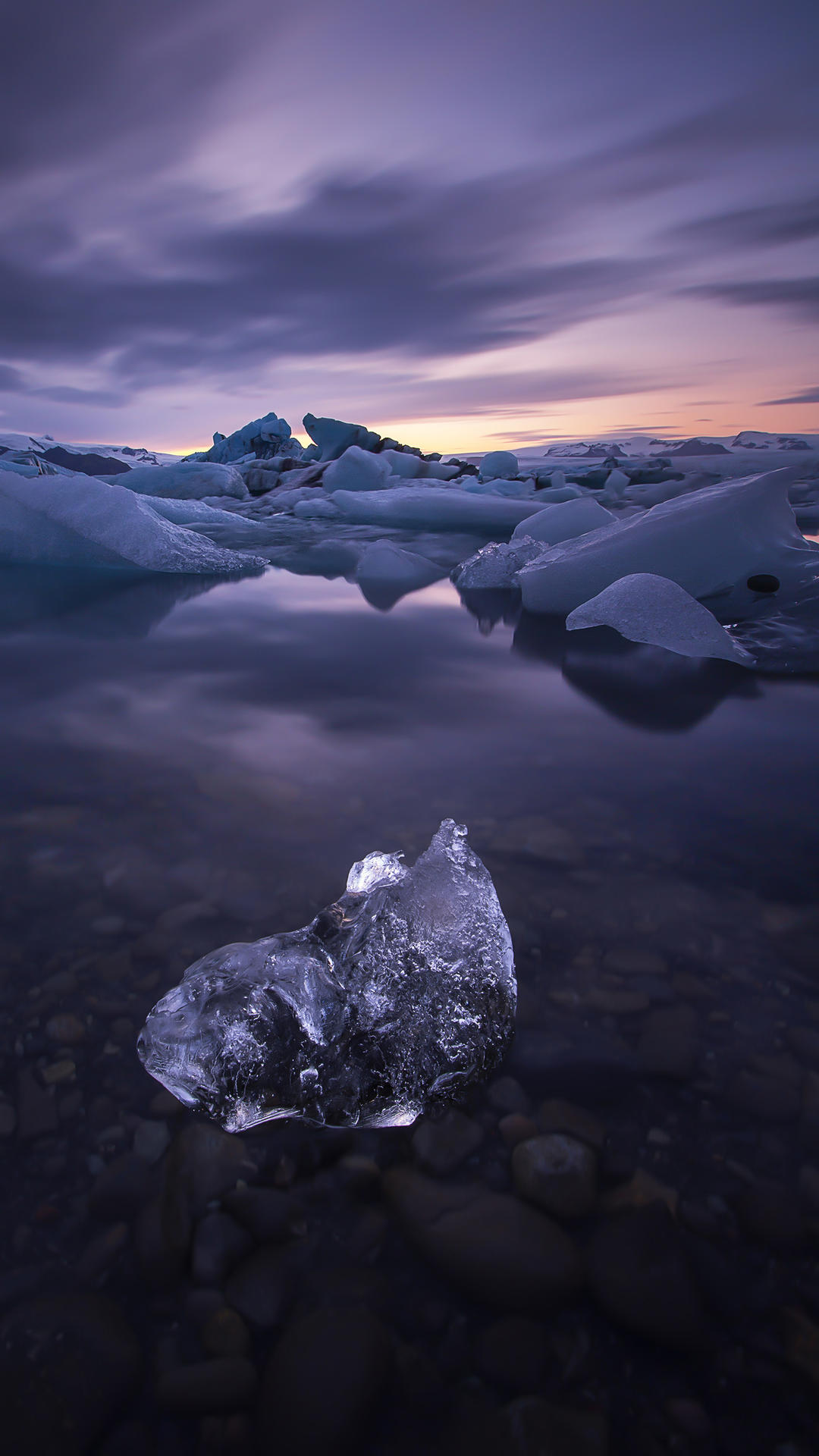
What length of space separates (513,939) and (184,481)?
51.9 feet

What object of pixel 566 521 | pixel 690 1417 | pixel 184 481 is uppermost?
pixel 184 481

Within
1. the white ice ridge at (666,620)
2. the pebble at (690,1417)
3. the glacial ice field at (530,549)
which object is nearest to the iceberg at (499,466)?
the glacial ice field at (530,549)

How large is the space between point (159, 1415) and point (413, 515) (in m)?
10.5

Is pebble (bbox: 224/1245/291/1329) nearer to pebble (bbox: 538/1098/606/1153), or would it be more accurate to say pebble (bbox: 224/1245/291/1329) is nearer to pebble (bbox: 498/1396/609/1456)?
pebble (bbox: 498/1396/609/1456)

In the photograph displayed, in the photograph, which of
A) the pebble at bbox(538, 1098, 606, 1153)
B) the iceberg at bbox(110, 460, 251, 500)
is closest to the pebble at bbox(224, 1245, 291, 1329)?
the pebble at bbox(538, 1098, 606, 1153)

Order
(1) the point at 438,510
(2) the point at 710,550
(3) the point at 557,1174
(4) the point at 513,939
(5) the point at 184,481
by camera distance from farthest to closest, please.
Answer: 1. (5) the point at 184,481
2. (1) the point at 438,510
3. (2) the point at 710,550
4. (4) the point at 513,939
5. (3) the point at 557,1174

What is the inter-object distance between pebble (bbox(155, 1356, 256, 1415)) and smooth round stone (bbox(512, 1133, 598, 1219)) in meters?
0.33

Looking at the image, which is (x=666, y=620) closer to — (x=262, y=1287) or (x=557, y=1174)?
(x=557, y=1174)

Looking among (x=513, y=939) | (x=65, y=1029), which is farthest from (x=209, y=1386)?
(x=513, y=939)

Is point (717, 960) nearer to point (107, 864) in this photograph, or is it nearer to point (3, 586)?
point (107, 864)

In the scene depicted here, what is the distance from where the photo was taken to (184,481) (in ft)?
49.2

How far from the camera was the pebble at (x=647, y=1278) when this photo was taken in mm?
679

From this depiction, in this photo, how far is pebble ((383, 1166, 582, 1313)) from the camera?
70 centimetres

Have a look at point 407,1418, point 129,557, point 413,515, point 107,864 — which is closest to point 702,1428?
point 407,1418
